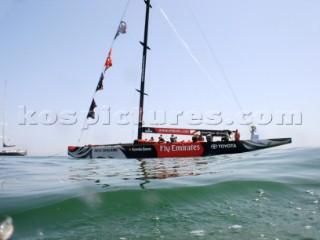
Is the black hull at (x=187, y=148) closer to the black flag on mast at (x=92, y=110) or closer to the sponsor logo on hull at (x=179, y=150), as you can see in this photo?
the sponsor logo on hull at (x=179, y=150)

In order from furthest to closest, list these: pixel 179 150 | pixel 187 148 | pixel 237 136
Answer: pixel 237 136 < pixel 179 150 < pixel 187 148

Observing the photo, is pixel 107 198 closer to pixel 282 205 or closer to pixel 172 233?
pixel 172 233

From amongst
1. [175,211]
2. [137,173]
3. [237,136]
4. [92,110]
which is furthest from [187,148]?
[175,211]

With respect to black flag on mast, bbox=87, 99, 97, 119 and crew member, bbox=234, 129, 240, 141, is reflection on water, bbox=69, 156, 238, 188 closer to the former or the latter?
crew member, bbox=234, 129, 240, 141

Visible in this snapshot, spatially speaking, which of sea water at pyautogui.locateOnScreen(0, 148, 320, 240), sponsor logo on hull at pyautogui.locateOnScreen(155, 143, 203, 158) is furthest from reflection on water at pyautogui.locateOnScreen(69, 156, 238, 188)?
sponsor logo on hull at pyautogui.locateOnScreen(155, 143, 203, 158)

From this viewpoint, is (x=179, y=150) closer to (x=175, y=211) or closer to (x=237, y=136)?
(x=237, y=136)

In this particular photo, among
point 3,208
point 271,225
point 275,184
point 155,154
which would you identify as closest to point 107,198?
point 3,208

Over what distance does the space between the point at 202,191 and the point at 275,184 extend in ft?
4.80

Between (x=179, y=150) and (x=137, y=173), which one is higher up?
(x=179, y=150)

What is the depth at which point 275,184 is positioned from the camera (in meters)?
5.52

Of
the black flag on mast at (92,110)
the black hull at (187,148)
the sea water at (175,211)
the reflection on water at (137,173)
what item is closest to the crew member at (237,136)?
the black hull at (187,148)

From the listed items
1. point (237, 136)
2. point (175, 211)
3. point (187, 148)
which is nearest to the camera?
point (175, 211)

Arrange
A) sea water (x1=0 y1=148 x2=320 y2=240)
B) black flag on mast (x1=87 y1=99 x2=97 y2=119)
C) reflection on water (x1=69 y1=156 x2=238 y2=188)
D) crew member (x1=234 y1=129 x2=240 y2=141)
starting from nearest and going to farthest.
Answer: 1. sea water (x1=0 y1=148 x2=320 y2=240)
2. reflection on water (x1=69 y1=156 x2=238 y2=188)
3. crew member (x1=234 y1=129 x2=240 y2=141)
4. black flag on mast (x1=87 y1=99 x2=97 y2=119)

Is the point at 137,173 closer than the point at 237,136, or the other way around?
the point at 137,173
